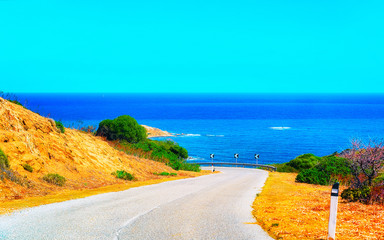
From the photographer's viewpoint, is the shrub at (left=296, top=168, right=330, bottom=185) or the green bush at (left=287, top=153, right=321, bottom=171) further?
the green bush at (left=287, top=153, right=321, bottom=171)

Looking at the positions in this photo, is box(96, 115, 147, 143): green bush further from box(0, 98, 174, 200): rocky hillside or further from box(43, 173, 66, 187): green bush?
box(43, 173, 66, 187): green bush

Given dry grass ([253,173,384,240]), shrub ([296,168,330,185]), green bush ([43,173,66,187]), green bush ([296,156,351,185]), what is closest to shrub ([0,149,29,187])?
green bush ([43,173,66,187])

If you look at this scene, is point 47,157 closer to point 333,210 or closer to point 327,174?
point 333,210

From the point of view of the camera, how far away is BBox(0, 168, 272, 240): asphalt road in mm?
9258

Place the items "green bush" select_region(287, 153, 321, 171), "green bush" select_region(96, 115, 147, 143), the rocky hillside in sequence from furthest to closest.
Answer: "green bush" select_region(287, 153, 321, 171)
"green bush" select_region(96, 115, 147, 143)
the rocky hillside

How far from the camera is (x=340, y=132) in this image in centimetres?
13375

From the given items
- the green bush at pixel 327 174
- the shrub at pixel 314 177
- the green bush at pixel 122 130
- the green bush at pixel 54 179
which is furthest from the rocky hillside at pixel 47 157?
the green bush at pixel 122 130

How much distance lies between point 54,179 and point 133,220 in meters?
8.42

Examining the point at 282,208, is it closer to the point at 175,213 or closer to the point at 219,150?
the point at 175,213

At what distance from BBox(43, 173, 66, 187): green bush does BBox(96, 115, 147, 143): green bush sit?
30.8 metres

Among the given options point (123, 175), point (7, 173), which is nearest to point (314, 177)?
point (123, 175)

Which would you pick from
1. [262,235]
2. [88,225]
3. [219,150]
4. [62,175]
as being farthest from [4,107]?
[219,150]

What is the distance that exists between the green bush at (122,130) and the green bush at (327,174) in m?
25.6

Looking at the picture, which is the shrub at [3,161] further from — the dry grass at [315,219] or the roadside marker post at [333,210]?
the roadside marker post at [333,210]
